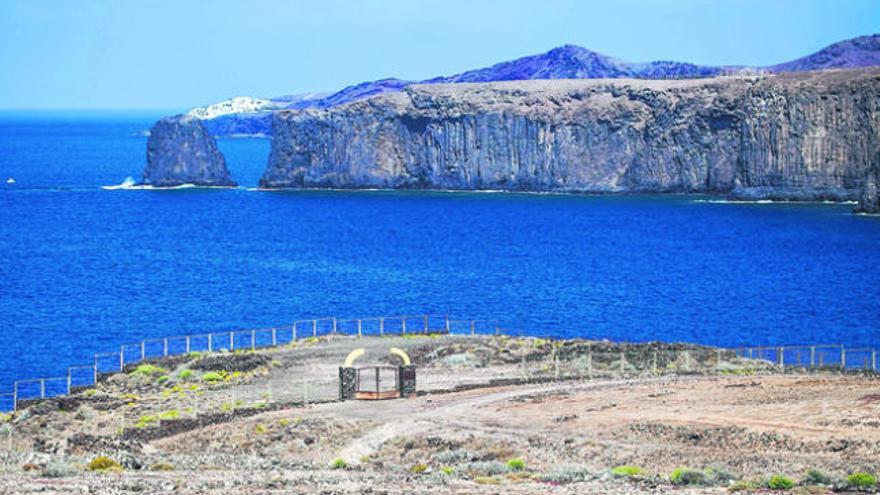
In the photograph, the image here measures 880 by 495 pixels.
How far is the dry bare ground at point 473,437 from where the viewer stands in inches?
1752

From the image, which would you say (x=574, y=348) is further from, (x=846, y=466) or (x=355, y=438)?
(x=846, y=466)

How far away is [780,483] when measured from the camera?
4325cm

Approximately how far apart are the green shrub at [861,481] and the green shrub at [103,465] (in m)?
19.0

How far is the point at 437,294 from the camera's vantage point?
117 metres

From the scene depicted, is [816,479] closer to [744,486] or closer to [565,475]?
[744,486]

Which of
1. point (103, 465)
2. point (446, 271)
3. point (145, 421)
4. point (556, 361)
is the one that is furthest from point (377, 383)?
point (446, 271)

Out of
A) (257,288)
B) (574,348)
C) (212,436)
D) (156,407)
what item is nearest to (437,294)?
(257,288)

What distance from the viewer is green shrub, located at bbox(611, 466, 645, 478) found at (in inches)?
1802

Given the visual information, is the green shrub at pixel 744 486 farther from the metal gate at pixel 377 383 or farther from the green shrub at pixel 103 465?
the metal gate at pixel 377 383

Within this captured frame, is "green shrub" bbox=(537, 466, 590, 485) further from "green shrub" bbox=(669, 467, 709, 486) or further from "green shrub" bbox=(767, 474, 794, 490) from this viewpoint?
"green shrub" bbox=(767, 474, 794, 490)

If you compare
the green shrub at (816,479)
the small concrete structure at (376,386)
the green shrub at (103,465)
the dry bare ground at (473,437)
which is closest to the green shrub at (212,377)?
the dry bare ground at (473,437)

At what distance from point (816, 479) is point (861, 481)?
3.65ft

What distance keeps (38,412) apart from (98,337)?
3338 centimetres

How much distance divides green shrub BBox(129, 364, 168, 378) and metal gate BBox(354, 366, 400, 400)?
28.3ft
